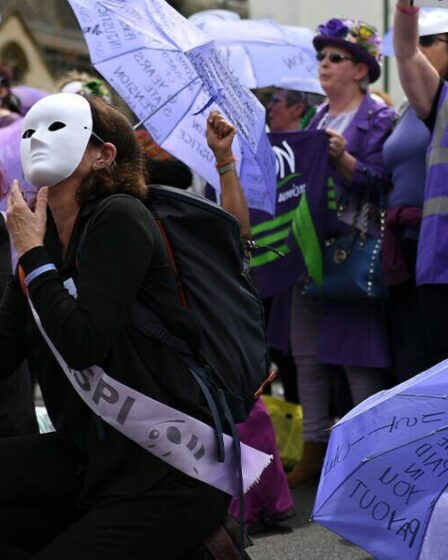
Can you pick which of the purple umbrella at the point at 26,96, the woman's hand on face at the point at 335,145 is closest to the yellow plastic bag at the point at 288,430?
the woman's hand on face at the point at 335,145

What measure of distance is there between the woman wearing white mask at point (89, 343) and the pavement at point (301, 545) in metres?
1.59

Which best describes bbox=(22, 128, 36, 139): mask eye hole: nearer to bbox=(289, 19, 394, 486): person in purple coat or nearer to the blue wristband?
the blue wristband

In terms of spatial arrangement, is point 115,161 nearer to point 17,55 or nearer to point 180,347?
point 180,347

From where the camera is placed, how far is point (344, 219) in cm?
555

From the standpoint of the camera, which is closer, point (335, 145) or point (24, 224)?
point (24, 224)

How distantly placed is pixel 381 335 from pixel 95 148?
8.76 feet

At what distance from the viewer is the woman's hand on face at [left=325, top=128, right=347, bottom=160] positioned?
5.45 meters

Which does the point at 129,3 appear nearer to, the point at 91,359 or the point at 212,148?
the point at 212,148

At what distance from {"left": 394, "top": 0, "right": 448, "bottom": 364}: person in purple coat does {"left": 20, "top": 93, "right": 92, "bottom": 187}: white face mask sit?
1.69m

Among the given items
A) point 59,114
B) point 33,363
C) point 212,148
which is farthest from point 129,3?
point 33,363

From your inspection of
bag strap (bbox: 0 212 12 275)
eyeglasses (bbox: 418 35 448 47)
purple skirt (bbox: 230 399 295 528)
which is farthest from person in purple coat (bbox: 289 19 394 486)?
bag strap (bbox: 0 212 12 275)

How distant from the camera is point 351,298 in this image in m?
5.51

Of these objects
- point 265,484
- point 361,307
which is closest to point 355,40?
point 361,307

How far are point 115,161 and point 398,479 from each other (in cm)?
105
